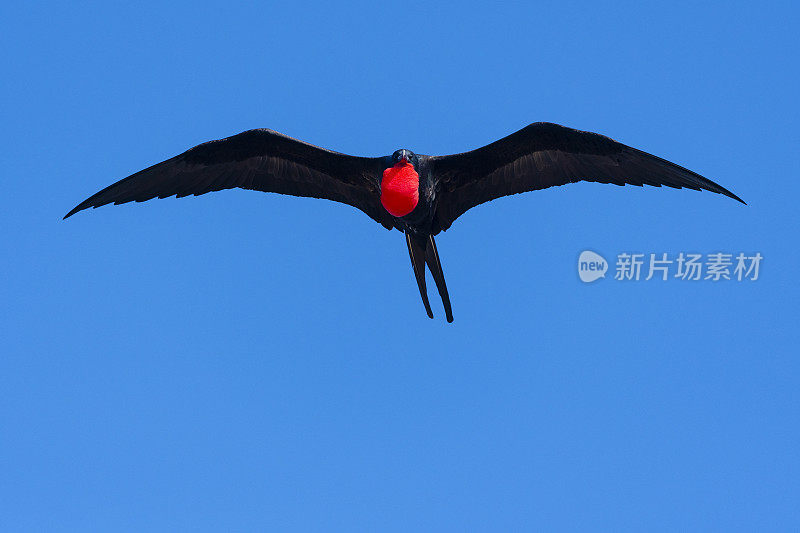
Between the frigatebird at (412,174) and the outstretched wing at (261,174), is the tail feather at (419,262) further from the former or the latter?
the outstretched wing at (261,174)

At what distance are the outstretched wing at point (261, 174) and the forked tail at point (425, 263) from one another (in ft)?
1.16

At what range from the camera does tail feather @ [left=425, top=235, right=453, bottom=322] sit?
9.48m

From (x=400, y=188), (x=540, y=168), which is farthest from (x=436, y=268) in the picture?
(x=540, y=168)

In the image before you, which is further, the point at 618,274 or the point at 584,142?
the point at 618,274

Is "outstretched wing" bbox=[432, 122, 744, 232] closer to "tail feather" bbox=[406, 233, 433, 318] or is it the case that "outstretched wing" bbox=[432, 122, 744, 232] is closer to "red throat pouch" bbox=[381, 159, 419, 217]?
"tail feather" bbox=[406, 233, 433, 318]

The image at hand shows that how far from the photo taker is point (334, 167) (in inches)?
380

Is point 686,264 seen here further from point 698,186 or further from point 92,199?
point 92,199

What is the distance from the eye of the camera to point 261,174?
9.70 m

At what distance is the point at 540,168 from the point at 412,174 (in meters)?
1.31

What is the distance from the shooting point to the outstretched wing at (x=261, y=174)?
942 centimetres

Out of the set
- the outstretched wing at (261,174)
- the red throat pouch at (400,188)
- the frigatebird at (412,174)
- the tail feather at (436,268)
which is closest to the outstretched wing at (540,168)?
the frigatebird at (412,174)

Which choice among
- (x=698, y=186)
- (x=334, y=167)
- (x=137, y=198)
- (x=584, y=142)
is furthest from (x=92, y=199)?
(x=698, y=186)

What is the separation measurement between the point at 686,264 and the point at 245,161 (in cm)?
458

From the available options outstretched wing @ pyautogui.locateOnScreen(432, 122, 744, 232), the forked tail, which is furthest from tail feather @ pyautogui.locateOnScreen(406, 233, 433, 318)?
outstretched wing @ pyautogui.locateOnScreen(432, 122, 744, 232)
